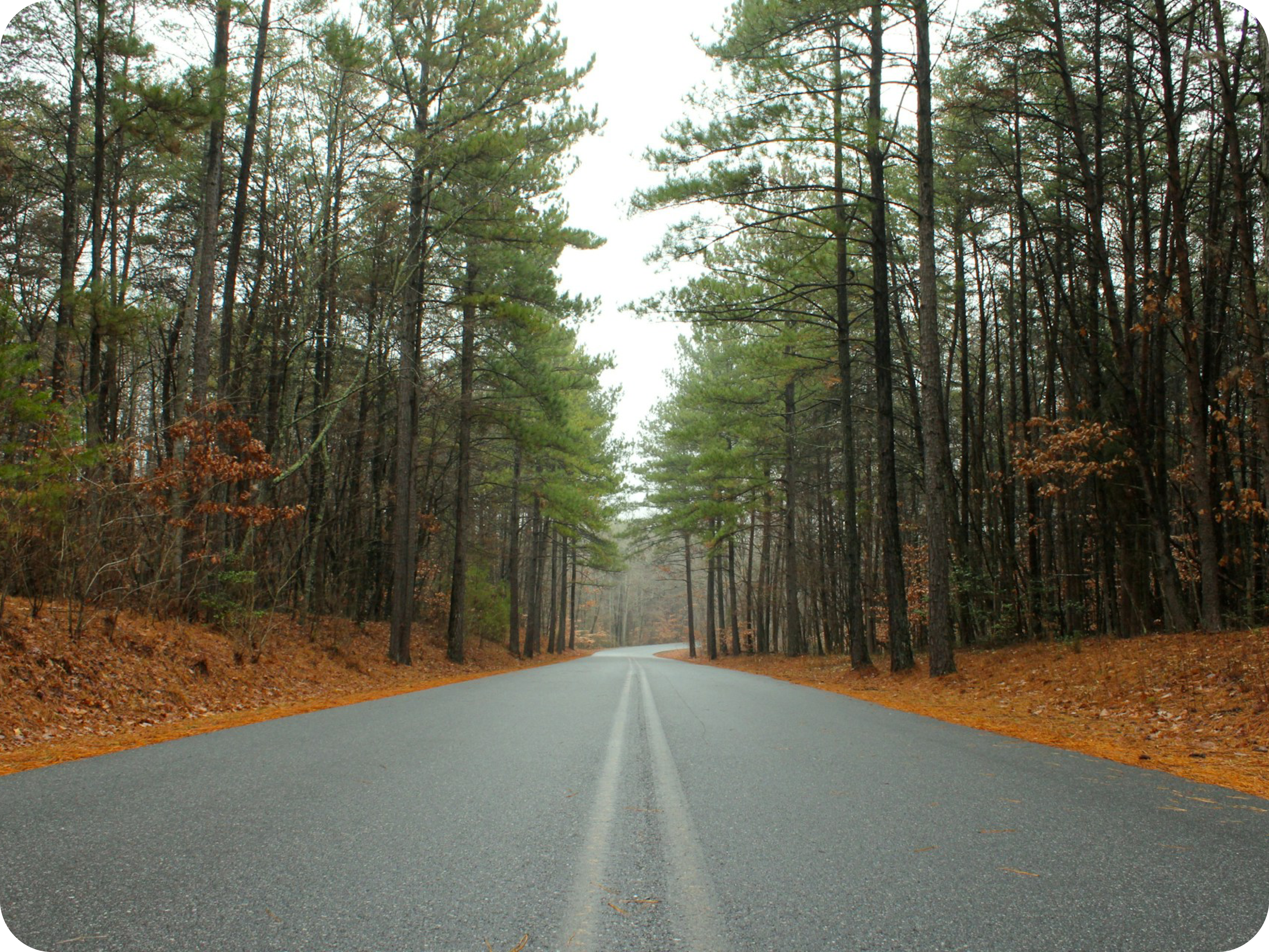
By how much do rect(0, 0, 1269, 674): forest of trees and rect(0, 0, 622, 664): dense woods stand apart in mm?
114

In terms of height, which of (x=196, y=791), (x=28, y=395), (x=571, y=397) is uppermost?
(x=571, y=397)

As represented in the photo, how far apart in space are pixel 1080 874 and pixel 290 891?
2645 millimetres

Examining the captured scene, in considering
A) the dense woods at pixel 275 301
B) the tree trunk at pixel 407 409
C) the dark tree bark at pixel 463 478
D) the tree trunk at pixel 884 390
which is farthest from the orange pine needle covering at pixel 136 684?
the tree trunk at pixel 884 390

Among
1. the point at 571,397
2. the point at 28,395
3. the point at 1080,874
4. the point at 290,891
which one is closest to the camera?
the point at 290,891

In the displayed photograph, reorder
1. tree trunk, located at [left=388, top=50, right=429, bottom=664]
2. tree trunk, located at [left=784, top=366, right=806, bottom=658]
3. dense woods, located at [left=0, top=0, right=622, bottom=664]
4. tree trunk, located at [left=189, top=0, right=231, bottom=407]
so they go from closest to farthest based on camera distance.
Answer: dense woods, located at [left=0, top=0, right=622, bottom=664]
tree trunk, located at [left=189, top=0, right=231, bottom=407]
tree trunk, located at [left=388, top=50, right=429, bottom=664]
tree trunk, located at [left=784, top=366, right=806, bottom=658]

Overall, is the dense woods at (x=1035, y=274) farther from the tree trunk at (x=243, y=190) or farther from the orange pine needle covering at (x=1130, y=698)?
the tree trunk at (x=243, y=190)

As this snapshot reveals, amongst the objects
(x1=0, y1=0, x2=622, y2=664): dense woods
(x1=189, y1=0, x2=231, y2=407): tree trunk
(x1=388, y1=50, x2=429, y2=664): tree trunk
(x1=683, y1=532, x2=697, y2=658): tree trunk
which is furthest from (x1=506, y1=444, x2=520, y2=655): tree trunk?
(x1=189, y1=0, x2=231, y2=407): tree trunk

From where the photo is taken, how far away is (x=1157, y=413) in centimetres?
1135

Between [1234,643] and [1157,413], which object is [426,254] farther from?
[1234,643]

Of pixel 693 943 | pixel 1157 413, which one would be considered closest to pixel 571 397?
pixel 1157 413

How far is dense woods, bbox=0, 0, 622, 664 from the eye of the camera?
10.1 metres

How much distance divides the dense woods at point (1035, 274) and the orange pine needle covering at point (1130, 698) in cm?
113

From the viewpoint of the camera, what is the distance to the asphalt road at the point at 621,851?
1.94m

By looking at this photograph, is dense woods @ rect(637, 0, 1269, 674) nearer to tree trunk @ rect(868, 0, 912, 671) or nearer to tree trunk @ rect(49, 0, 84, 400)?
tree trunk @ rect(868, 0, 912, 671)
